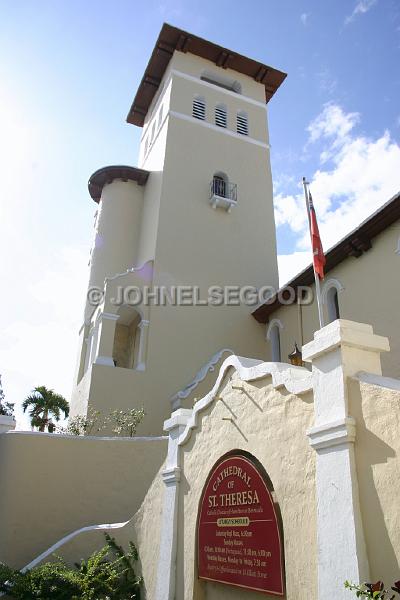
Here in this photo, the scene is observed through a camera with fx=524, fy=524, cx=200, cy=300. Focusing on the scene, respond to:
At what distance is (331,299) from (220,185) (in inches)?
357

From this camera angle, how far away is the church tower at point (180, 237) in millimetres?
18375

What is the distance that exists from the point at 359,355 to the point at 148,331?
1400 cm

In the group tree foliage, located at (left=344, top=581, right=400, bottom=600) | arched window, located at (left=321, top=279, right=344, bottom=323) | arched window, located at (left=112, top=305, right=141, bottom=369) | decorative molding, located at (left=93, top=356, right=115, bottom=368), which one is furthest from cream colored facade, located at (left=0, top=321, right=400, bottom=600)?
arched window, located at (left=112, top=305, right=141, bottom=369)

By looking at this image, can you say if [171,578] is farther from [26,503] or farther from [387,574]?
[26,503]

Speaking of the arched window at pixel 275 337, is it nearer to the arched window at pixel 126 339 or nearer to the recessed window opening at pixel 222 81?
the arched window at pixel 126 339

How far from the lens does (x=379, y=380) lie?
4883 millimetres

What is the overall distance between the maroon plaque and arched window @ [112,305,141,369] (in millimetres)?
14168

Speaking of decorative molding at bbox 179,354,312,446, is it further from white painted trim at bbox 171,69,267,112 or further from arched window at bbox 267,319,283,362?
white painted trim at bbox 171,69,267,112

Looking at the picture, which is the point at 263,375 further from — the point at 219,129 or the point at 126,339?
the point at 219,129

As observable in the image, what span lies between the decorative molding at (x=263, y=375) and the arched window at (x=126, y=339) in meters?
12.8

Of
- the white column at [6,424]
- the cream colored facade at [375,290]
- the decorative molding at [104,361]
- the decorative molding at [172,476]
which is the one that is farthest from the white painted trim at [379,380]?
the decorative molding at [104,361]

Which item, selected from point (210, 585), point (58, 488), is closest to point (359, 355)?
point (210, 585)

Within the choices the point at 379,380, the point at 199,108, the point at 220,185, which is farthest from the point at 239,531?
the point at 199,108

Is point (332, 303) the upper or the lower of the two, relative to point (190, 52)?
lower
